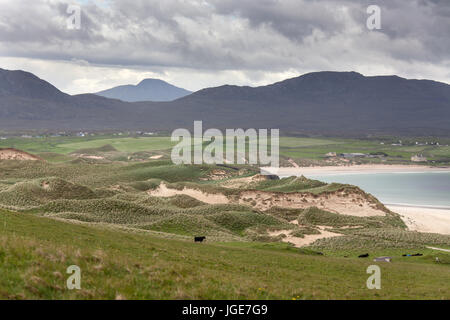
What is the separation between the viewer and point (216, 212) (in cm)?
6538

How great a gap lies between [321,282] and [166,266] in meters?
8.88

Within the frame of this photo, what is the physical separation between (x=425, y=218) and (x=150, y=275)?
7546 centimetres

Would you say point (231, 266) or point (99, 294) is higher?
point (99, 294)

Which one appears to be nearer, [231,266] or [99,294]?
[99,294]

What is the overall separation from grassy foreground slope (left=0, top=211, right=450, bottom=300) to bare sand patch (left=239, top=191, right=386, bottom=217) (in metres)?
Result: 48.7

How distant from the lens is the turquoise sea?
359ft

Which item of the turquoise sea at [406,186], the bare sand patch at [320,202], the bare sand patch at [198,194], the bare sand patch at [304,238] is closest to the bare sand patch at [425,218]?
the bare sand patch at [320,202]

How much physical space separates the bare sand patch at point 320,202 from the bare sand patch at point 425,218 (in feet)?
18.4

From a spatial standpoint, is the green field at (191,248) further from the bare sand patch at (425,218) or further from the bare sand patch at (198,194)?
the bare sand patch at (425,218)

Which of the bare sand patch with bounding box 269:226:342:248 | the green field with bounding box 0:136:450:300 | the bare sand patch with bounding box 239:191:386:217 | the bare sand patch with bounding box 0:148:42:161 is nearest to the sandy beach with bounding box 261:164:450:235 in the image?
the green field with bounding box 0:136:450:300

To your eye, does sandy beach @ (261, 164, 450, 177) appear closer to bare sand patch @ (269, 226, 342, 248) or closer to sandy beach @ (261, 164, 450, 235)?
sandy beach @ (261, 164, 450, 235)
